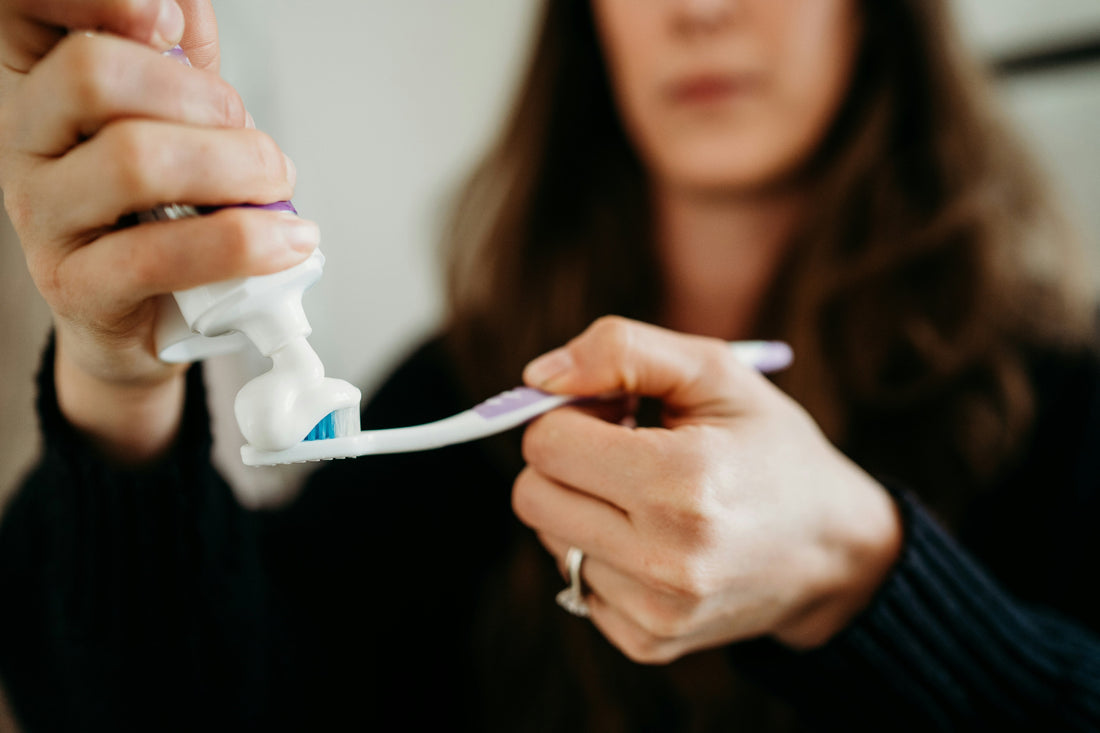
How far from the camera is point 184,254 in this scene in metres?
0.15

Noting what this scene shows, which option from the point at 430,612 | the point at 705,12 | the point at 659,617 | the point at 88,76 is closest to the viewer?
the point at 88,76

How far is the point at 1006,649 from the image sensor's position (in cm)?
32

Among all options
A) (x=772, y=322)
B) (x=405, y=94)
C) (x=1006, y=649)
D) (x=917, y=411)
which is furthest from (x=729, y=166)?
(x=405, y=94)

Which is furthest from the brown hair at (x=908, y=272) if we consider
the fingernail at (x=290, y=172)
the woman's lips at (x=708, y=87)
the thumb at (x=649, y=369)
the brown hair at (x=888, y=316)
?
the fingernail at (x=290, y=172)

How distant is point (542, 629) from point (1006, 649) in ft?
0.96

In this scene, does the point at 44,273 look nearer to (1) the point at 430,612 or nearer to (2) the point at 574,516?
(2) the point at 574,516

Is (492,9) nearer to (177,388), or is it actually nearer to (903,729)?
(177,388)

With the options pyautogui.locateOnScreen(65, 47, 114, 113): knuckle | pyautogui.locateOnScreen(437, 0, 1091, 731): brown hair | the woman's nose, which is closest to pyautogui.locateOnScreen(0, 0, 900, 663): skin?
pyautogui.locateOnScreen(65, 47, 114, 113): knuckle

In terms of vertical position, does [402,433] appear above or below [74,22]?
below

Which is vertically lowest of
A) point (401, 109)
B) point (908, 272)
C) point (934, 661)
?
point (934, 661)

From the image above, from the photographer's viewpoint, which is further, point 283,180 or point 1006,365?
point 1006,365

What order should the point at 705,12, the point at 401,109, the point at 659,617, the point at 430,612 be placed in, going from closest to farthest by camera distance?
1. the point at 659,617
2. the point at 705,12
3. the point at 430,612
4. the point at 401,109

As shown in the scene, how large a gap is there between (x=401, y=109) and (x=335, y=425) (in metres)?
0.67

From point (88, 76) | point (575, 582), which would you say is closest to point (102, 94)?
point (88, 76)
